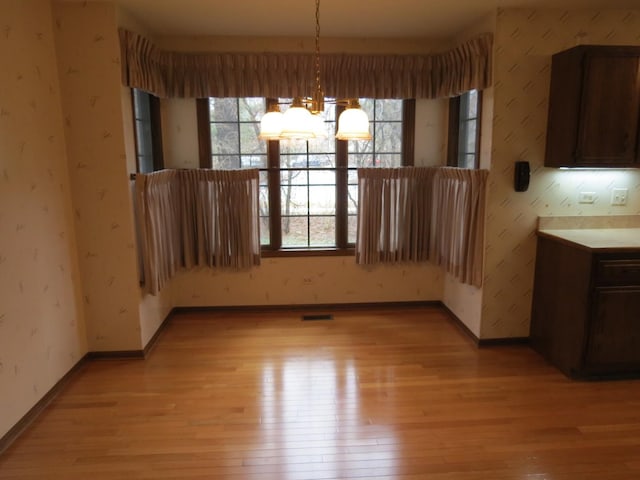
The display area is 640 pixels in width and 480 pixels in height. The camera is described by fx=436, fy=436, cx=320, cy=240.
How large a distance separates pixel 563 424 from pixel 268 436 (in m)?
1.73

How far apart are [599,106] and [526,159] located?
0.57m

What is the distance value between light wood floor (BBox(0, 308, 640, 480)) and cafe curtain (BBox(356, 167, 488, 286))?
0.83 metres

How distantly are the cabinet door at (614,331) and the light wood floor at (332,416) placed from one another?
0.50 ft

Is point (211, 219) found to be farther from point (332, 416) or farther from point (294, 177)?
point (332, 416)

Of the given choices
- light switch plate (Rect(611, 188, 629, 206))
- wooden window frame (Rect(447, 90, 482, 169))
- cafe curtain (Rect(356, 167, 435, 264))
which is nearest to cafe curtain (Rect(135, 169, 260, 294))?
cafe curtain (Rect(356, 167, 435, 264))

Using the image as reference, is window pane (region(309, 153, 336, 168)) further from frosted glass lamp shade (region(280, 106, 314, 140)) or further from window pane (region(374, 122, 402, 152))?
frosted glass lamp shade (region(280, 106, 314, 140))

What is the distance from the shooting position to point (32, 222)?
8.80ft

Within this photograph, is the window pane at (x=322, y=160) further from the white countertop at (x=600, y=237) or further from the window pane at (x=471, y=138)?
the white countertop at (x=600, y=237)

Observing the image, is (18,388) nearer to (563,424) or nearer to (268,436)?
(268,436)

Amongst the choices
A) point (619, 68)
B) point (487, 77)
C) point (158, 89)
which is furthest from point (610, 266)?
point (158, 89)

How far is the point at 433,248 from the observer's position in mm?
4242

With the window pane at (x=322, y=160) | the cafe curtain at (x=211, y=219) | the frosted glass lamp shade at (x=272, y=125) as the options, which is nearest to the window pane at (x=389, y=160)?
the window pane at (x=322, y=160)

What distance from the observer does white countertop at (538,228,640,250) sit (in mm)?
2877

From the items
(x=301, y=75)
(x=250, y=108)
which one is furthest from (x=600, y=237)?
(x=250, y=108)
